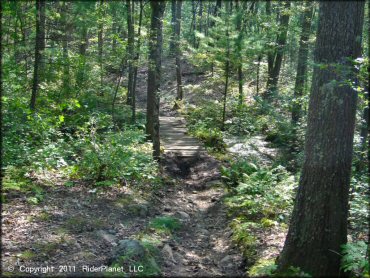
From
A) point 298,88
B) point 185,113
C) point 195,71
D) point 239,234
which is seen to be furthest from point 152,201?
point 195,71

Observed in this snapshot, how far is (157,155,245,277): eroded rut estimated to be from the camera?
6.25 m

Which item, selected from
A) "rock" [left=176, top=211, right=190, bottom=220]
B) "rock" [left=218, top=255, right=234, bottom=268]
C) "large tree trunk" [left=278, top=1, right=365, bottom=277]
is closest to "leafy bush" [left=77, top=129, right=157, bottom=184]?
"rock" [left=176, top=211, right=190, bottom=220]

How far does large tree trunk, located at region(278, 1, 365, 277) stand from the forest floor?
157 centimetres

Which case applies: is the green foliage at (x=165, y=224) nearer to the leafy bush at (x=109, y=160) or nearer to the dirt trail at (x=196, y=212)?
the dirt trail at (x=196, y=212)

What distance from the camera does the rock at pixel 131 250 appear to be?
5470mm

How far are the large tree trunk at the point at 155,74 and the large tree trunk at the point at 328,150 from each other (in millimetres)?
7048

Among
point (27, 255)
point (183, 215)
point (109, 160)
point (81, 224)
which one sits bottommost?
point (183, 215)

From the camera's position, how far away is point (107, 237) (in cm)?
645

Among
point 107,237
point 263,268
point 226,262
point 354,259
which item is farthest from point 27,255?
point 354,259

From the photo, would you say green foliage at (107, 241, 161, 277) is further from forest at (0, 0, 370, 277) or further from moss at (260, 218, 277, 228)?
moss at (260, 218, 277, 228)

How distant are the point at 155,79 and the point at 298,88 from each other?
6250 mm

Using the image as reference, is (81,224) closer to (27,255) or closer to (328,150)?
(27,255)

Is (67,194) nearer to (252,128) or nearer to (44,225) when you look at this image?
(44,225)

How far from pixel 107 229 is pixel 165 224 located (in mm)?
1352
